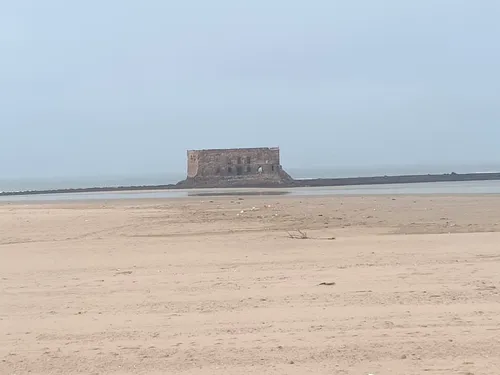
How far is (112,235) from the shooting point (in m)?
11.9

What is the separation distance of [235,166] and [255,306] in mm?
44778

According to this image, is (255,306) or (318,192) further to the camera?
(318,192)

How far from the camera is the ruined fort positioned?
160ft

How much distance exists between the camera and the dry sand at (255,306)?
4.05 metres

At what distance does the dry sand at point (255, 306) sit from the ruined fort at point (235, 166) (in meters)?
38.3

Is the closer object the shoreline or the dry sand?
the dry sand

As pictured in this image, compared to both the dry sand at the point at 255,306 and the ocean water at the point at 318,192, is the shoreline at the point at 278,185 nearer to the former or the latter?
the ocean water at the point at 318,192

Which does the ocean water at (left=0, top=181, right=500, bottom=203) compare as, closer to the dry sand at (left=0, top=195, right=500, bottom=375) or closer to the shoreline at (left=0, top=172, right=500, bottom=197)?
the shoreline at (left=0, top=172, right=500, bottom=197)

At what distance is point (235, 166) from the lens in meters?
50.0

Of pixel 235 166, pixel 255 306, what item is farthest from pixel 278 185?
pixel 255 306

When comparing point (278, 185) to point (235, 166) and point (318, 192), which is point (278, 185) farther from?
point (318, 192)

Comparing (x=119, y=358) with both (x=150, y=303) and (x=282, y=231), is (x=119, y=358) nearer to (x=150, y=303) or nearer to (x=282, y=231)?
(x=150, y=303)

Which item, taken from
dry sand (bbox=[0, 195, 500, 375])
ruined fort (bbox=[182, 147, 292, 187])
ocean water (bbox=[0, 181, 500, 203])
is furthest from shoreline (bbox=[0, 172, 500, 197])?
dry sand (bbox=[0, 195, 500, 375])

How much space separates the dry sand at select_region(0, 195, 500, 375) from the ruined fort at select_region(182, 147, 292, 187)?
126ft
